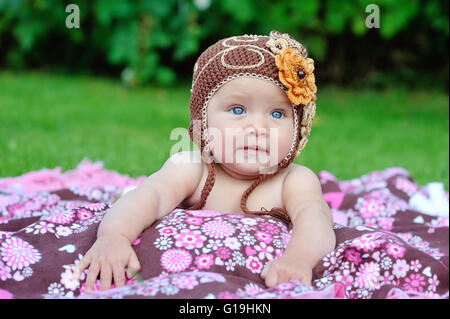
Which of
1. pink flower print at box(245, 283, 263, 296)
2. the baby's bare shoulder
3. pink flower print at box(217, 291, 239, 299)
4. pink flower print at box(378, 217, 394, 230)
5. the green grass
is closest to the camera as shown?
pink flower print at box(217, 291, 239, 299)

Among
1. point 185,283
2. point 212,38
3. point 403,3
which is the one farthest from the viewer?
point 212,38

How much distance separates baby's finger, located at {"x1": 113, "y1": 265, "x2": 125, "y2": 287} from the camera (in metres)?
2.03

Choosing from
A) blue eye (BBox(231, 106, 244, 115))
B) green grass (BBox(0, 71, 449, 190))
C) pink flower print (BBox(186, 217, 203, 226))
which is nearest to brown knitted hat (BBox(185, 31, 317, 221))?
blue eye (BBox(231, 106, 244, 115))

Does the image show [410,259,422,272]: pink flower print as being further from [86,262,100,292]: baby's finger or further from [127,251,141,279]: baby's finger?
[86,262,100,292]: baby's finger

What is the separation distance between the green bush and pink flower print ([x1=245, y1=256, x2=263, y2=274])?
Answer: 18.2 feet

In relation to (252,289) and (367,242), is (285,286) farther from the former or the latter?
(367,242)

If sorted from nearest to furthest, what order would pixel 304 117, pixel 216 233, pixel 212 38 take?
pixel 216 233
pixel 304 117
pixel 212 38

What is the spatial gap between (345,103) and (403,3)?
1263mm

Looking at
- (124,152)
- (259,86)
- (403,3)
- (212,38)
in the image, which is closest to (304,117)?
(259,86)

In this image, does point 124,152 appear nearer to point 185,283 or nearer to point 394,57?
point 185,283

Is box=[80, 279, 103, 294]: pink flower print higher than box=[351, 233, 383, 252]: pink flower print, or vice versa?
box=[351, 233, 383, 252]: pink flower print

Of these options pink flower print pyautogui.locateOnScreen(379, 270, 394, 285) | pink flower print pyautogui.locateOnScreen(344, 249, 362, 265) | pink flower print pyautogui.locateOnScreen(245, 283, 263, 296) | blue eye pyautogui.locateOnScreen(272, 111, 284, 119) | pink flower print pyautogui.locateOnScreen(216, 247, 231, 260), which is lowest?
pink flower print pyautogui.locateOnScreen(379, 270, 394, 285)

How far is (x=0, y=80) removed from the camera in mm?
7832

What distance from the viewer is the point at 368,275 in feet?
7.16
